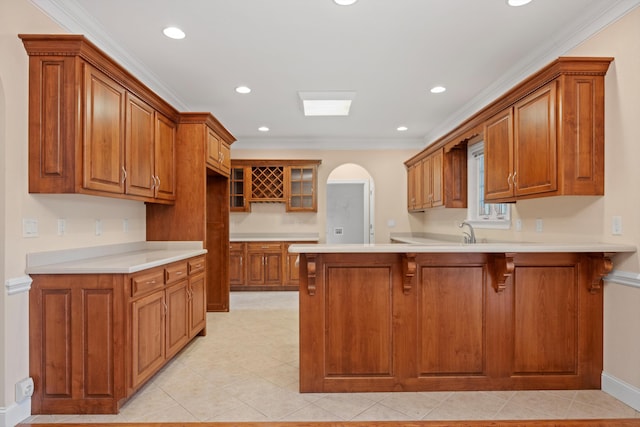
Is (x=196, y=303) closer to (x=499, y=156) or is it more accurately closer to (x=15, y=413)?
(x=15, y=413)

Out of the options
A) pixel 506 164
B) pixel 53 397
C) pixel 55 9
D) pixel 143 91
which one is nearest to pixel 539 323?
pixel 506 164

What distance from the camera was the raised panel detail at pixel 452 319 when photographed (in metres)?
2.56

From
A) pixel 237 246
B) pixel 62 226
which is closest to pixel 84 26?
pixel 62 226

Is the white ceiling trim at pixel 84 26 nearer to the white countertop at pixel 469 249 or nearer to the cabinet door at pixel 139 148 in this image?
the cabinet door at pixel 139 148

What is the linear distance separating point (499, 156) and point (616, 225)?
111cm

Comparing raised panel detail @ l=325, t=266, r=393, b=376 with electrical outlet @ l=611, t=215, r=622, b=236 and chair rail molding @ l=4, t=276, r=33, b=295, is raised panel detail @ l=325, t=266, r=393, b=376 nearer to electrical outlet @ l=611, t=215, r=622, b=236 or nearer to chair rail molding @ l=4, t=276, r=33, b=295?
electrical outlet @ l=611, t=215, r=622, b=236

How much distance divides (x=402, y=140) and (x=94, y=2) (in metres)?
5.08

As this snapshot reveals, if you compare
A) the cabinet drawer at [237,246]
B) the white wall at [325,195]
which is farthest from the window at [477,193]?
the cabinet drawer at [237,246]

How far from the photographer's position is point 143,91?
304cm

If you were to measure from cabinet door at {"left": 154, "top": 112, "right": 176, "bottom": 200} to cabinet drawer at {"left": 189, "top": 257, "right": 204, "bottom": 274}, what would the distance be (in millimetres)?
679

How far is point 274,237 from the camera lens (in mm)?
6488

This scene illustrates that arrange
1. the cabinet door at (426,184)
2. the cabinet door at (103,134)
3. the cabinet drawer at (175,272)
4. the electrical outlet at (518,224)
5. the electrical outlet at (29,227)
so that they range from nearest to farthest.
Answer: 1. the electrical outlet at (29,227)
2. the cabinet door at (103,134)
3. the cabinet drawer at (175,272)
4. the electrical outlet at (518,224)
5. the cabinet door at (426,184)

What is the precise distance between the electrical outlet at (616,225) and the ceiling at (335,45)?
4.45 feet

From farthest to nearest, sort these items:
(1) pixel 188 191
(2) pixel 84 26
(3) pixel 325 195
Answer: (3) pixel 325 195, (1) pixel 188 191, (2) pixel 84 26
